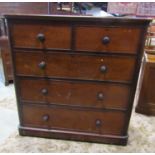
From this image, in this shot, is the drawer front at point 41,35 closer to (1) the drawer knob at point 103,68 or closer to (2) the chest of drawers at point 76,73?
(2) the chest of drawers at point 76,73

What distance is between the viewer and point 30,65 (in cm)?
136

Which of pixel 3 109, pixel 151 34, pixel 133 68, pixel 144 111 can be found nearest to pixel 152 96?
pixel 144 111

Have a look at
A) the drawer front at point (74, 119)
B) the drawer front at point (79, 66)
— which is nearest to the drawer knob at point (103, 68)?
the drawer front at point (79, 66)

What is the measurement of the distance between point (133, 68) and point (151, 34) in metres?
2.49

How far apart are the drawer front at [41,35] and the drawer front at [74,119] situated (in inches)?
21.4

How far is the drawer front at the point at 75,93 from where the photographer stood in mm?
1375

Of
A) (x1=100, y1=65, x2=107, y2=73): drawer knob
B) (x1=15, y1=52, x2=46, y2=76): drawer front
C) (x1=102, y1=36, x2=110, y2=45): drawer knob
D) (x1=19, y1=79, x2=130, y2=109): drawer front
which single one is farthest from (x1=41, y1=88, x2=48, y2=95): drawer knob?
(x1=102, y1=36, x2=110, y2=45): drawer knob

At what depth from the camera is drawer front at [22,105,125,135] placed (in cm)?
149

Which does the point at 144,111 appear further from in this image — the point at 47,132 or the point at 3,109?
the point at 3,109

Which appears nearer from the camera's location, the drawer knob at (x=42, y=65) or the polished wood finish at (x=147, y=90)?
the drawer knob at (x=42, y=65)

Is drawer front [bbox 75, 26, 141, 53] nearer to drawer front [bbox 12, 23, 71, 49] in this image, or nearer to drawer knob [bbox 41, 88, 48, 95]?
drawer front [bbox 12, 23, 71, 49]

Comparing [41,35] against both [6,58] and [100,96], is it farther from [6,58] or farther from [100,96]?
[6,58]

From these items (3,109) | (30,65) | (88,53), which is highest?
(88,53)

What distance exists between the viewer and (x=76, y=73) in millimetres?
1347
